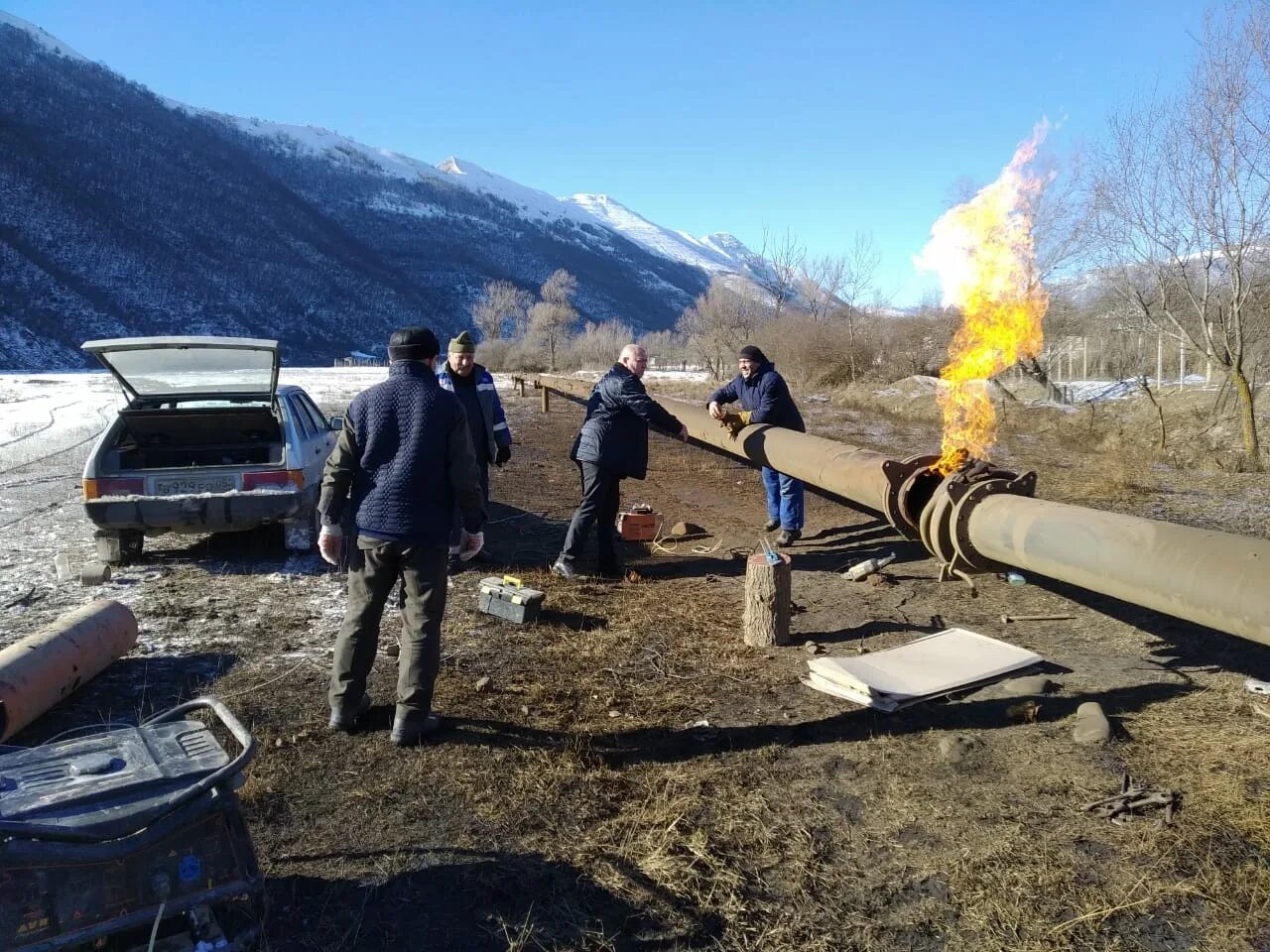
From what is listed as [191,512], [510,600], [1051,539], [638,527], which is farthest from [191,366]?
[1051,539]

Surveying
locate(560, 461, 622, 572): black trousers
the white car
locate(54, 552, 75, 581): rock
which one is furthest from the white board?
locate(54, 552, 75, 581): rock

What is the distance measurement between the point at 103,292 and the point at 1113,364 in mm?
74991

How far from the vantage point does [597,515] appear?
6672mm

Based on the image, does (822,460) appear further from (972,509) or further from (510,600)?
(510,600)

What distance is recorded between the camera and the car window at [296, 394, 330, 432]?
7848 millimetres

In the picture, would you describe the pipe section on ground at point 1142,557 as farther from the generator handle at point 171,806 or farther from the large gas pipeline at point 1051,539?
the generator handle at point 171,806

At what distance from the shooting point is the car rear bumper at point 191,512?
6.44 m

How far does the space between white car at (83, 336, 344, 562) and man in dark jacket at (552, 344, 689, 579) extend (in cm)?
232

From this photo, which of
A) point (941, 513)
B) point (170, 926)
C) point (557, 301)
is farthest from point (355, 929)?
point (557, 301)

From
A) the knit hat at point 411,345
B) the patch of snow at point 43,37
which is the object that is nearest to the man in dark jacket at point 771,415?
the knit hat at point 411,345

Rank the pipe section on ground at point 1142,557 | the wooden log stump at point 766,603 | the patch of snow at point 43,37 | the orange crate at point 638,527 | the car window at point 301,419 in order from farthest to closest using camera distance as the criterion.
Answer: the patch of snow at point 43,37 → the orange crate at point 638,527 → the car window at point 301,419 → the wooden log stump at point 766,603 → the pipe section on ground at point 1142,557

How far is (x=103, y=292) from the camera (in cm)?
7044

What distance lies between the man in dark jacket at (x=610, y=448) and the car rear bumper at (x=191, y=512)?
2.33 m

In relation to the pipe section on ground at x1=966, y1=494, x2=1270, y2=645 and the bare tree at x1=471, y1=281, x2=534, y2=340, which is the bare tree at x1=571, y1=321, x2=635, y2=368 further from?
the pipe section on ground at x1=966, y1=494, x2=1270, y2=645
